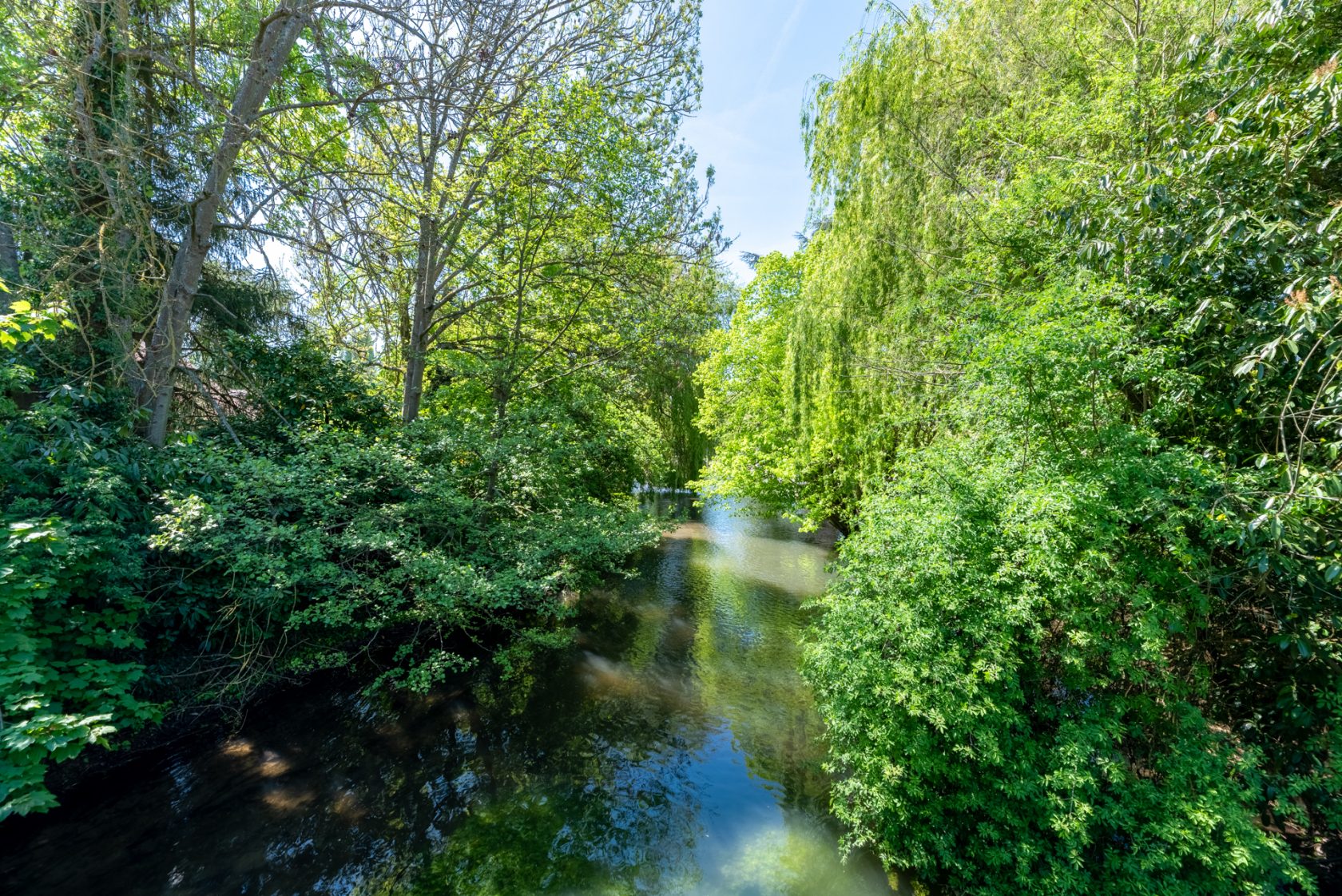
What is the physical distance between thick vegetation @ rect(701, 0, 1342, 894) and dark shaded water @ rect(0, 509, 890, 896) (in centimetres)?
107

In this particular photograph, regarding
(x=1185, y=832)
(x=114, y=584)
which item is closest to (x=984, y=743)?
(x=1185, y=832)

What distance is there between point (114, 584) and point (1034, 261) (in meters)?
9.12

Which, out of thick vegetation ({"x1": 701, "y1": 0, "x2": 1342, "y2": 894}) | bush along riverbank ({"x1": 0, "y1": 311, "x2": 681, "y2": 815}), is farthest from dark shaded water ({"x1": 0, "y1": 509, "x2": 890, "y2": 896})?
thick vegetation ({"x1": 701, "y1": 0, "x2": 1342, "y2": 894})

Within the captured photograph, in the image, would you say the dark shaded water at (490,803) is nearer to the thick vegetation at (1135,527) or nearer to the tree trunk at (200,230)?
the thick vegetation at (1135,527)

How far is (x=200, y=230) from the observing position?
17.5 feet

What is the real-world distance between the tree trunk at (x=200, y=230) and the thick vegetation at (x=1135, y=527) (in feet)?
23.9

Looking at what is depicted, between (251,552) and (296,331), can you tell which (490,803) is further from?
(296,331)

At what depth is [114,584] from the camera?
13.5 ft

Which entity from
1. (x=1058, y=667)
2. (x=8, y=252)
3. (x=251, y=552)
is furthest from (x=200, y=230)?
(x=1058, y=667)

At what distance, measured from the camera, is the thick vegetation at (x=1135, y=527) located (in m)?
3.18

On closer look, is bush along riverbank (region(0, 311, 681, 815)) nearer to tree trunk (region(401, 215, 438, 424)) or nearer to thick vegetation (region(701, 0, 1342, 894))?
tree trunk (region(401, 215, 438, 424))

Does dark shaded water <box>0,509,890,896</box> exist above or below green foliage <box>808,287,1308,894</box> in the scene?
below

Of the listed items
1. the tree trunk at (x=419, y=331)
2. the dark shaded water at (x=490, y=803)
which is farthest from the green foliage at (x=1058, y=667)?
the tree trunk at (x=419, y=331)

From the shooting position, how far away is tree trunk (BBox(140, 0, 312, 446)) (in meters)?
5.12
